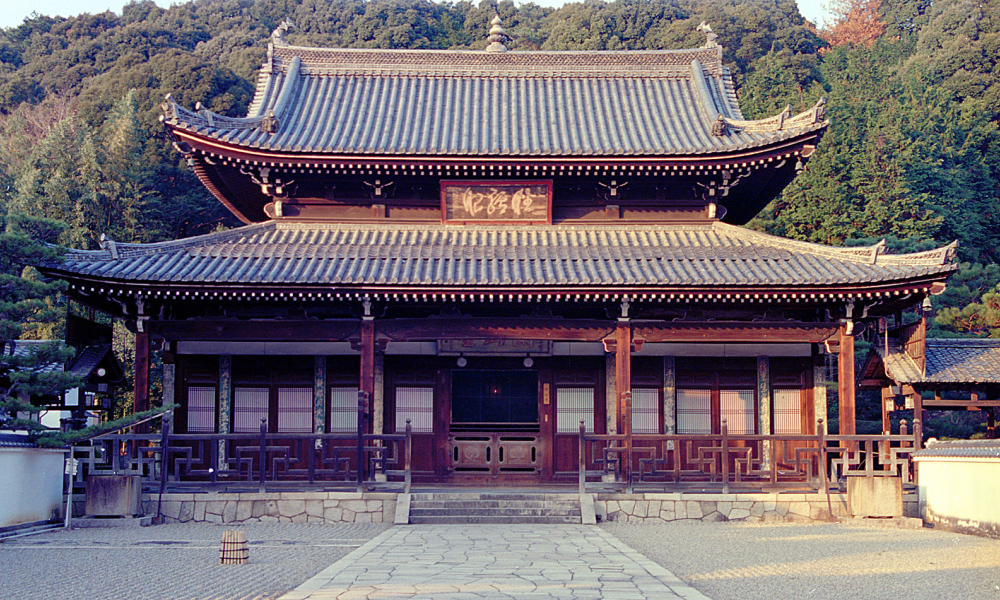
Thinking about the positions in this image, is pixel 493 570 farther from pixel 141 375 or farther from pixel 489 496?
pixel 141 375

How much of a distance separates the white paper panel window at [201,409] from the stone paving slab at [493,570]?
24.6ft

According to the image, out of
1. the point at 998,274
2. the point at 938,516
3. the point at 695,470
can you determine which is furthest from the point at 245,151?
the point at 998,274

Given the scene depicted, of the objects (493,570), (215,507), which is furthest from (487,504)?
(493,570)

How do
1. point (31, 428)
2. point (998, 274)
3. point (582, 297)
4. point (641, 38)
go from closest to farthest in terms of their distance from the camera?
point (31, 428) < point (582, 297) < point (998, 274) < point (641, 38)

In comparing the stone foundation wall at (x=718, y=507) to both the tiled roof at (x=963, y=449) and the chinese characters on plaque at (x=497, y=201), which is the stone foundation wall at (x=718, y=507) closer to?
the tiled roof at (x=963, y=449)

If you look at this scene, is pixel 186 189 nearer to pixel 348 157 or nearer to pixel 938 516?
pixel 348 157

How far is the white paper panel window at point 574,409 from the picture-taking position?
19891 millimetres

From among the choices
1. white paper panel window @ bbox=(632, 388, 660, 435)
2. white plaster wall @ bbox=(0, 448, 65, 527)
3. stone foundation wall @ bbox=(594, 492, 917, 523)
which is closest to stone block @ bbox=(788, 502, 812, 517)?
stone foundation wall @ bbox=(594, 492, 917, 523)

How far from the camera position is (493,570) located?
10156 millimetres

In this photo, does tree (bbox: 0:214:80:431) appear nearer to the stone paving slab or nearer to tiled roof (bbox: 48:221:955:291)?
tiled roof (bbox: 48:221:955:291)

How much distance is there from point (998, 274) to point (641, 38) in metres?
34.8

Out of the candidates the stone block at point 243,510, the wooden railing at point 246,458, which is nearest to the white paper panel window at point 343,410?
the wooden railing at point 246,458

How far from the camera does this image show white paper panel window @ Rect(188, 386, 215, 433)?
19.5m

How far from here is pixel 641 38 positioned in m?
62.0
